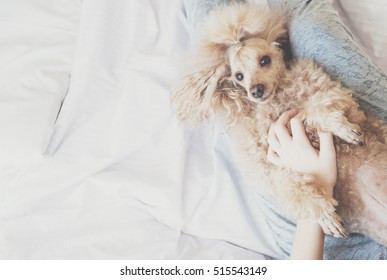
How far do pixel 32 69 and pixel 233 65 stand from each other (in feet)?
1.86

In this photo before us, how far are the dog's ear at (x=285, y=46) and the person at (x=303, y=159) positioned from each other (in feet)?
0.38

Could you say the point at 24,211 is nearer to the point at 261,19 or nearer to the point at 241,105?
the point at 241,105

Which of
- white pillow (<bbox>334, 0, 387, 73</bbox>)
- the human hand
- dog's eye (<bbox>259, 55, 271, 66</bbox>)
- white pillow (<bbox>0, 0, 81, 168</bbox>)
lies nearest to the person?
the human hand

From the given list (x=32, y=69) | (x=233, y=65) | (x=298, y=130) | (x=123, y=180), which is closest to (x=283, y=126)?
(x=298, y=130)

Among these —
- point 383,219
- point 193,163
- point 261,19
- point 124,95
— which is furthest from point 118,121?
point 383,219

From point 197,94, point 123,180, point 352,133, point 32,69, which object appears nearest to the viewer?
point 352,133

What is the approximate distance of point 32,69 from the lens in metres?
1.07

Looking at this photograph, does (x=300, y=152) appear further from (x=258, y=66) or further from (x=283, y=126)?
(x=258, y=66)

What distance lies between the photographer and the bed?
93 cm

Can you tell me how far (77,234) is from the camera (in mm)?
930

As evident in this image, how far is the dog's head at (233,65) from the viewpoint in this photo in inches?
31.0

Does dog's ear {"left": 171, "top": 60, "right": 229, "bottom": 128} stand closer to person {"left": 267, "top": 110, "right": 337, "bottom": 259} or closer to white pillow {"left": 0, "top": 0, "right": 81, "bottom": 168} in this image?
person {"left": 267, "top": 110, "right": 337, "bottom": 259}

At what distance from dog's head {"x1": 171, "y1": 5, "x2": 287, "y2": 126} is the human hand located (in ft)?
0.23

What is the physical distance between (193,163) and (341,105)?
15.2 inches
